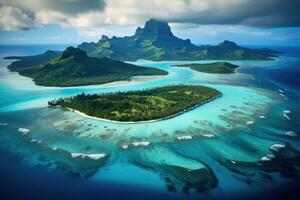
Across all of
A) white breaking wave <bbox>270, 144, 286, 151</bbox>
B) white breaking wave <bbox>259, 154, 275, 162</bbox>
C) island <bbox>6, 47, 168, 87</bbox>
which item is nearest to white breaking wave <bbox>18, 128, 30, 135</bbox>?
white breaking wave <bbox>259, 154, 275, 162</bbox>

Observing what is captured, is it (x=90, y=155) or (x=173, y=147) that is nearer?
(x=90, y=155)

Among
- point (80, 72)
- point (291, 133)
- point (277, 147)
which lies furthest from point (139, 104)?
point (80, 72)

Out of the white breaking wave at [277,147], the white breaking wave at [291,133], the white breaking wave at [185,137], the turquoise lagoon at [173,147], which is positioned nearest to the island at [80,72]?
the turquoise lagoon at [173,147]

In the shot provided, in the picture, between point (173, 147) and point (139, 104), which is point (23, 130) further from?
point (173, 147)

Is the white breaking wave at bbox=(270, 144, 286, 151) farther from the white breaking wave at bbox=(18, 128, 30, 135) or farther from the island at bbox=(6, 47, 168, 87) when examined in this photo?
the island at bbox=(6, 47, 168, 87)

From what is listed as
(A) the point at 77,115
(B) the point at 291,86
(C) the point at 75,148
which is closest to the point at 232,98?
(B) the point at 291,86
